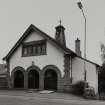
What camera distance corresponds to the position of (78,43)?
36.4m

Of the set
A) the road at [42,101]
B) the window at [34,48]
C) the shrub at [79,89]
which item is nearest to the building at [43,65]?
the window at [34,48]

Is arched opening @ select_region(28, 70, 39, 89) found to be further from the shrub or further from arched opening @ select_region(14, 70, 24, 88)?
the shrub

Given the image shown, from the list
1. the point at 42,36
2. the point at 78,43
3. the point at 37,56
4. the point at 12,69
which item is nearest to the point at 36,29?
the point at 42,36

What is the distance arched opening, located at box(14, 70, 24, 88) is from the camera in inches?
950

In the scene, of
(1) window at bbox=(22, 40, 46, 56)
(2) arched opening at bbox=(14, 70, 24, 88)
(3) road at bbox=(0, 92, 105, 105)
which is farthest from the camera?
(2) arched opening at bbox=(14, 70, 24, 88)

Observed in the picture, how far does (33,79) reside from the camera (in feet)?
76.1

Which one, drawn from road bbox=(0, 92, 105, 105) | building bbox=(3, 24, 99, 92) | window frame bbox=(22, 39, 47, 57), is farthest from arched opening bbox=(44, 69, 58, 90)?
road bbox=(0, 92, 105, 105)

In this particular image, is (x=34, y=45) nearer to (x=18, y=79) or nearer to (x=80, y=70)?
(x=18, y=79)

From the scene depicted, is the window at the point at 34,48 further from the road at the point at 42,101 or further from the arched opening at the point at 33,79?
the road at the point at 42,101

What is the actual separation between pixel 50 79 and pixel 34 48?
4.87 metres

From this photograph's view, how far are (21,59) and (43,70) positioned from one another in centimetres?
409

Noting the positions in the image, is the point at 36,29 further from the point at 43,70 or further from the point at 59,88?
the point at 59,88

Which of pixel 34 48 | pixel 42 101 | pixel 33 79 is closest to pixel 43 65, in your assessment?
pixel 33 79

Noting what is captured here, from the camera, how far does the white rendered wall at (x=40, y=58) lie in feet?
70.5
